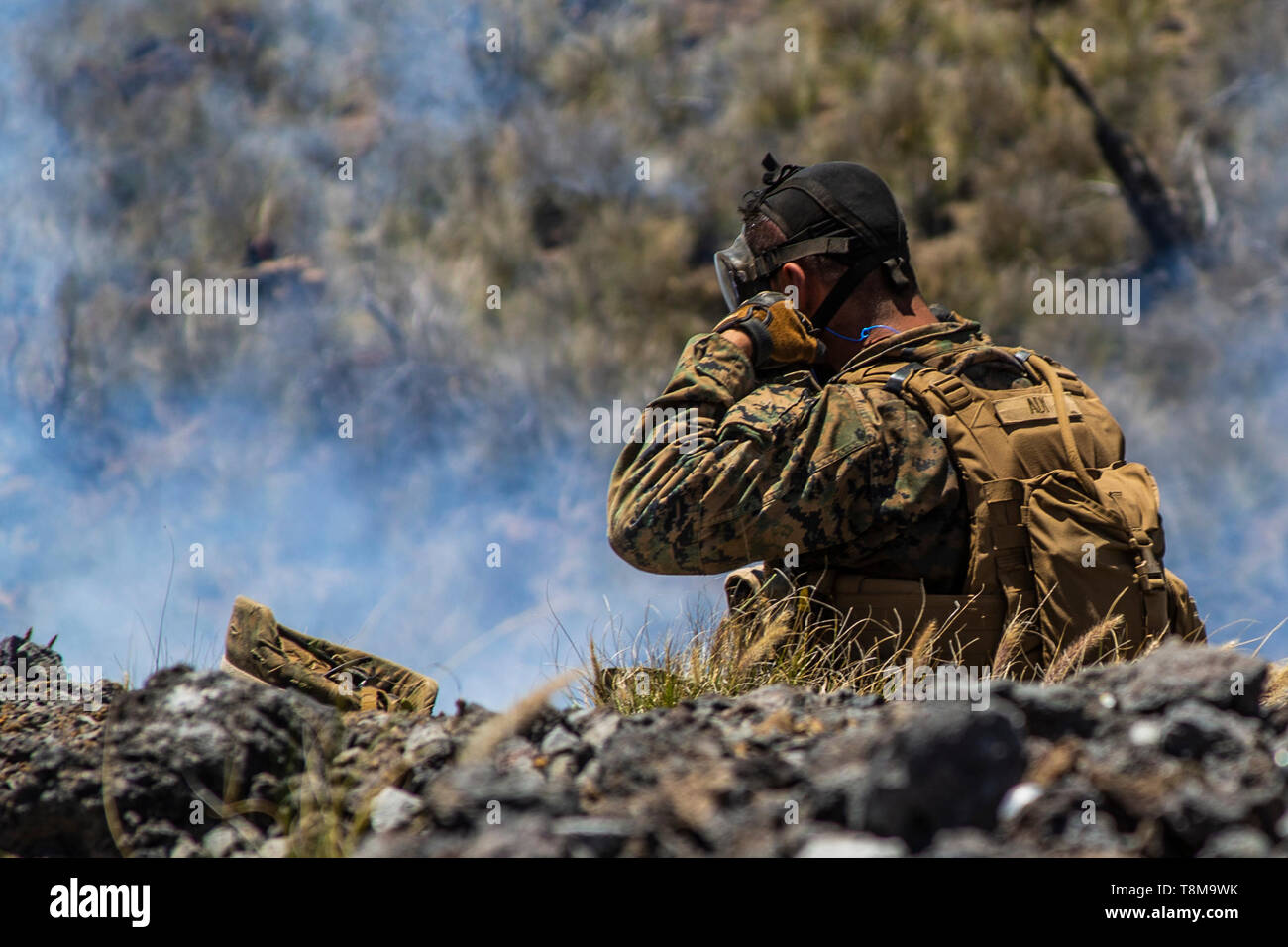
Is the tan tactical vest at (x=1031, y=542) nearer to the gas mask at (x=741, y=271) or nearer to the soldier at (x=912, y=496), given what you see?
the soldier at (x=912, y=496)

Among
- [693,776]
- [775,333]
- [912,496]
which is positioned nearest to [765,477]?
[912,496]

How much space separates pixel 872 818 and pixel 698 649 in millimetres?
2221

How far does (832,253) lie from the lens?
188 inches

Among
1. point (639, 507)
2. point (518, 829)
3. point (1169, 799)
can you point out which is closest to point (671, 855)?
point (518, 829)

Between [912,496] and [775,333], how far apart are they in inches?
33.9

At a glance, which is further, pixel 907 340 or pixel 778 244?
pixel 778 244

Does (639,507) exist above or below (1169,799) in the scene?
above

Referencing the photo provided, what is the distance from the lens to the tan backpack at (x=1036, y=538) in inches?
157

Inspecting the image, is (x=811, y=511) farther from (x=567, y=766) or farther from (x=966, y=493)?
(x=567, y=766)

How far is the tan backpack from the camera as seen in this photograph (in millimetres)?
3984

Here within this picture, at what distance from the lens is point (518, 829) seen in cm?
206

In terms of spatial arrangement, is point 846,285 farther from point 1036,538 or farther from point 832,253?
point 1036,538

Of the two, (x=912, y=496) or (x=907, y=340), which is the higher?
(x=907, y=340)

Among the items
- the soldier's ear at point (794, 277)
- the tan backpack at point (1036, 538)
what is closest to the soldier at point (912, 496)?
the tan backpack at point (1036, 538)
